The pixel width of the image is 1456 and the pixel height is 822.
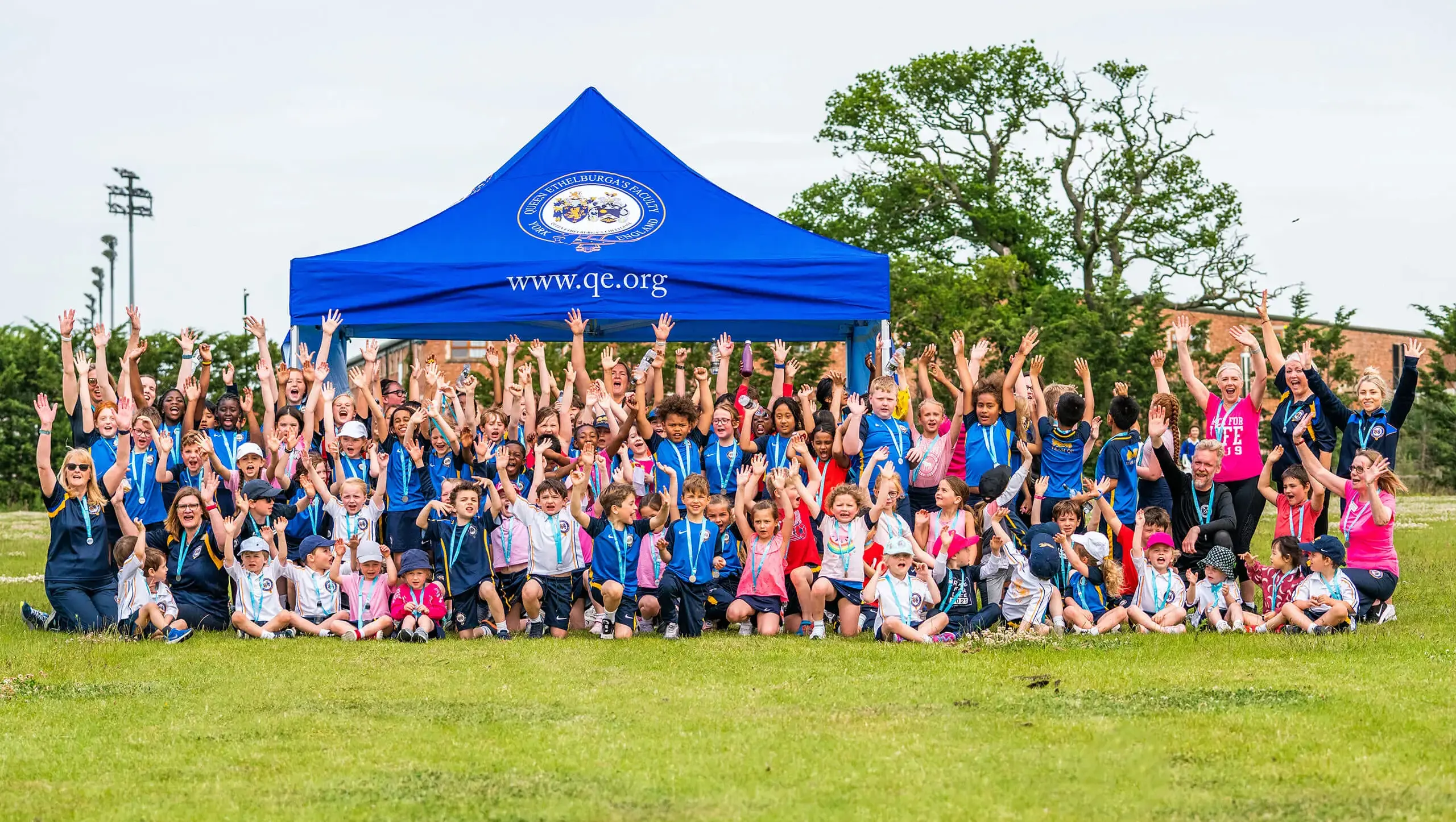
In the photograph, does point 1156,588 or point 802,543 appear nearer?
point 1156,588

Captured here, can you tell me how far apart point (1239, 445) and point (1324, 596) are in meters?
1.35

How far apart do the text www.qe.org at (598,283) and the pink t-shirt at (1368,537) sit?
5.04 m

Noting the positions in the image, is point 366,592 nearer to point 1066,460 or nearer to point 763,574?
point 763,574

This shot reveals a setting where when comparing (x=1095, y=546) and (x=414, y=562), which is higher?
(x=1095, y=546)

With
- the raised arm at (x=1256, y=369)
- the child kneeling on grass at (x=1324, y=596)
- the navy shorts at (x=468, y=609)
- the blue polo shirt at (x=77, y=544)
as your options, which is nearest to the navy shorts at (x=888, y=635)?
the child kneeling on grass at (x=1324, y=596)

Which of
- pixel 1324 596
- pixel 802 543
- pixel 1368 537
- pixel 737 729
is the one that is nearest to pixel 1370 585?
pixel 1368 537

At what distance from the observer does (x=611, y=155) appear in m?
12.0

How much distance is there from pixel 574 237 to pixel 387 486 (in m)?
2.33

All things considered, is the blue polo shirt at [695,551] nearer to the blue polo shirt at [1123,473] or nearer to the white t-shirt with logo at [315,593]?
the white t-shirt with logo at [315,593]

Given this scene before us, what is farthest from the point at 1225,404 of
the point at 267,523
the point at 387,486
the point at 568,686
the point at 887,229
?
the point at 887,229

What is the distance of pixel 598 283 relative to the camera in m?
11.3

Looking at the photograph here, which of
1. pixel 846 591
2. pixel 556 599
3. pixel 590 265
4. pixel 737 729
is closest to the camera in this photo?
pixel 737 729

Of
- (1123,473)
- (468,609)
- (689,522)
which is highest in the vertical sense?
(1123,473)

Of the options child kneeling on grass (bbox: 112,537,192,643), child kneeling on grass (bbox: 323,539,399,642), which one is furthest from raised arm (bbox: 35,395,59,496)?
child kneeling on grass (bbox: 323,539,399,642)
